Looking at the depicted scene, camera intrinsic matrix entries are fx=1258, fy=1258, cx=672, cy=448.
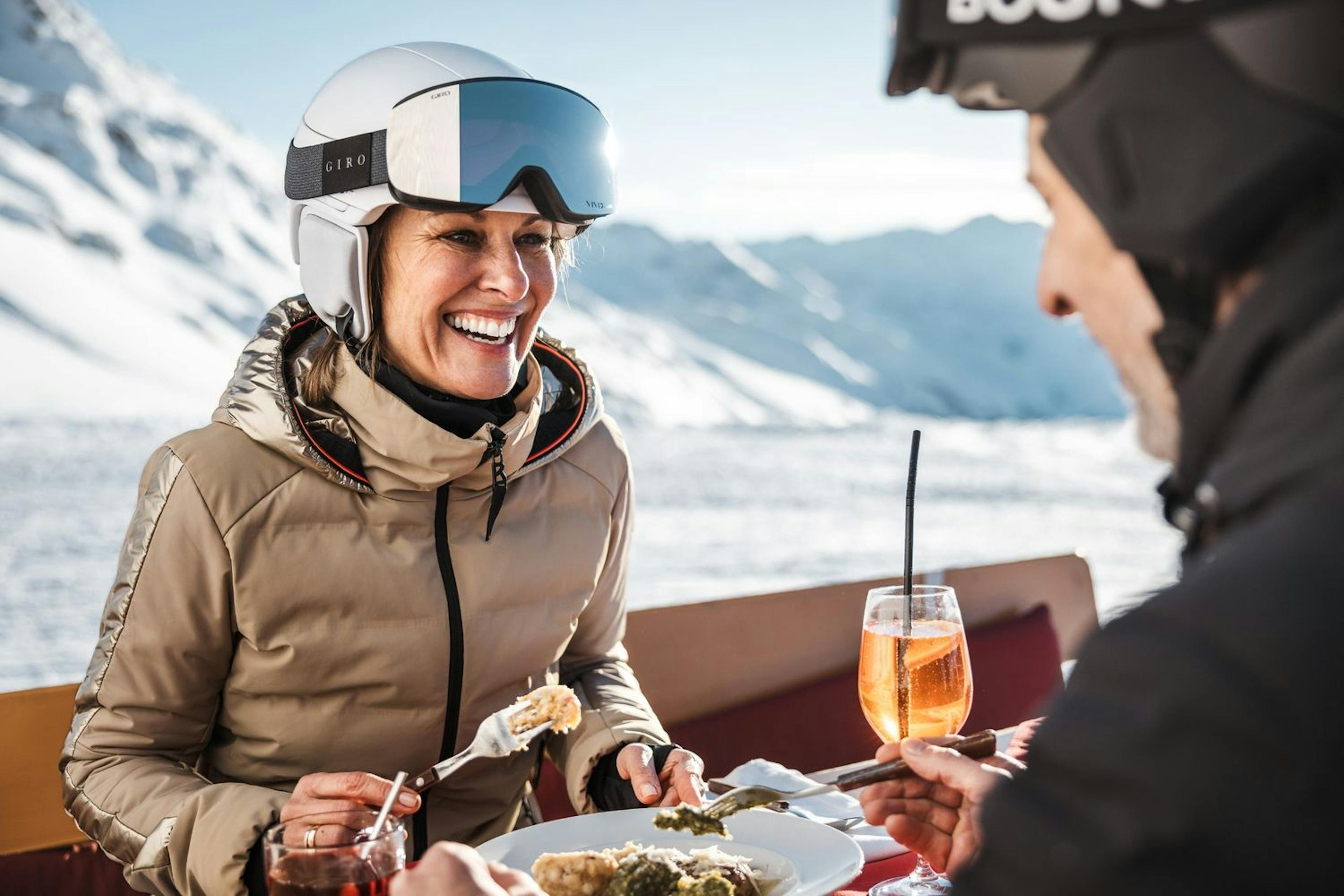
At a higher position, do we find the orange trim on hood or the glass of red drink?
the orange trim on hood

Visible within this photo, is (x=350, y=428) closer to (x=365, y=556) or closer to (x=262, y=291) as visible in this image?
(x=365, y=556)

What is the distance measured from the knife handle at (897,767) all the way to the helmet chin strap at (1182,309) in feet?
2.24

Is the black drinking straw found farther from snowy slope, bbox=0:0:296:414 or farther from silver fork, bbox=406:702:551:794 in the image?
snowy slope, bbox=0:0:296:414

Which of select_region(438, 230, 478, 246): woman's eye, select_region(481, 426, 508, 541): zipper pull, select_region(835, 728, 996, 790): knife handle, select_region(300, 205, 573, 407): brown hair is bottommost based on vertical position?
select_region(835, 728, 996, 790): knife handle

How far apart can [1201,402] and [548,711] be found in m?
1.00

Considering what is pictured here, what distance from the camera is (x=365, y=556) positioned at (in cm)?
183

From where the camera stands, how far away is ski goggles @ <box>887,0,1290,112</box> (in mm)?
647

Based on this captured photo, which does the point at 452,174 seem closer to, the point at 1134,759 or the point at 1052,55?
the point at 1052,55

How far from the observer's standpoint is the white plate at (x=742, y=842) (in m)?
1.43

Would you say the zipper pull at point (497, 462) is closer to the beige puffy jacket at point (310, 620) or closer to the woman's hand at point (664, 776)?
the beige puffy jacket at point (310, 620)

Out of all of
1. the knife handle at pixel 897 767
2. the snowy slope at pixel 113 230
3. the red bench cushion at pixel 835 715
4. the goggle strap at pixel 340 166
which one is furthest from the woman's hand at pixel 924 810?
the snowy slope at pixel 113 230

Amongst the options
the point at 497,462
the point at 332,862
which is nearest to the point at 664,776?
the point at 497,462

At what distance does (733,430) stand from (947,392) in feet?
20.8

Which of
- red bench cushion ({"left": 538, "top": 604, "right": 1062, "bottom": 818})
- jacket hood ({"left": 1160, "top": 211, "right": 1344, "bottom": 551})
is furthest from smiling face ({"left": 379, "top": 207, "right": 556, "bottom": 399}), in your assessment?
jacket hood ({"left": 1160, "top": 211, "right": 1344, "bottom": 551})
